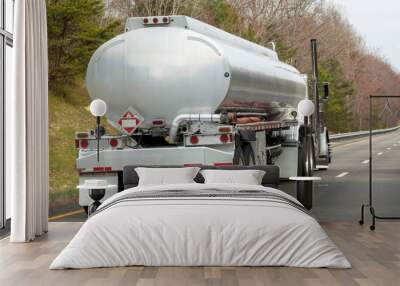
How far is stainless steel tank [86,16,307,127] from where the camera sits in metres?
10.1

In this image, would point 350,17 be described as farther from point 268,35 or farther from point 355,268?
point 355,268

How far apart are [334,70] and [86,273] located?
7.30 m

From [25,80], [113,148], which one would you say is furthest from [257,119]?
[25,80]

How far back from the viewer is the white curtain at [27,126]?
8414 millimetres

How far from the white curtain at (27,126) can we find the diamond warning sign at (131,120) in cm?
172

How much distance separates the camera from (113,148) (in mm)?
10680

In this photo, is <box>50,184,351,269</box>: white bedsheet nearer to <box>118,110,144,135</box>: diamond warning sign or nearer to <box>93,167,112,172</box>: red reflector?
<box>93,167,112,172</box>: red reflector

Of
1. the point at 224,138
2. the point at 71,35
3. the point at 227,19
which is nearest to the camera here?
the point at 224,138

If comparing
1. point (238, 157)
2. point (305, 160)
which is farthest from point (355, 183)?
point (238, 157)

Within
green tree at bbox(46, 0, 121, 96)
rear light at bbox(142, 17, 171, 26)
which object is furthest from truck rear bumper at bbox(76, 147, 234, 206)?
green tree at bbox(46, 0, 121, 96)

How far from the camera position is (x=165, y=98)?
1027cm

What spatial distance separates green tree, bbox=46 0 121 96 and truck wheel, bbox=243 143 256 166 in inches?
361

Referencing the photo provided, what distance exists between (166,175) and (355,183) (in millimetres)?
5730

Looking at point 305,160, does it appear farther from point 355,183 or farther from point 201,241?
point 201,241
